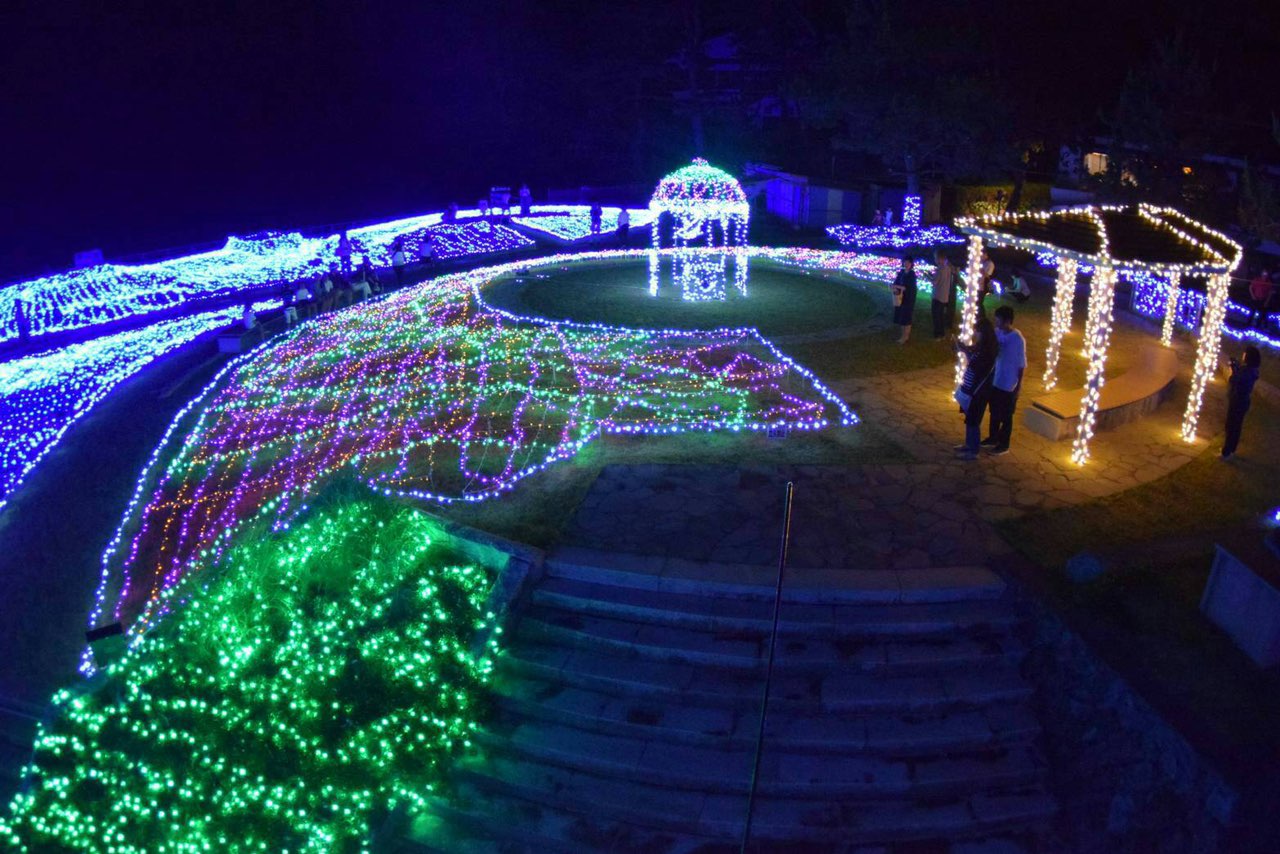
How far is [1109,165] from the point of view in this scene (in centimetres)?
2142

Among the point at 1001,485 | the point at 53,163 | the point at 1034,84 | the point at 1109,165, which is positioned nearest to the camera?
the point at 1001,485

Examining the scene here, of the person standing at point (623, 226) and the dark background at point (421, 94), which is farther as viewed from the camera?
the person standing at point (623, 226)

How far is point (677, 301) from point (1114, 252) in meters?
9.05

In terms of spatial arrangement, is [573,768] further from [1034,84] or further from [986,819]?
[1034,84]

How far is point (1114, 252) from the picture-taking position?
9484mm

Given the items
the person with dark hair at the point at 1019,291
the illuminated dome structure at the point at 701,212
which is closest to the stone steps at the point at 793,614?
the illuminated dome structure at the point at 701,212

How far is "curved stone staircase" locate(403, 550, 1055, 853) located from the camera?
573cm

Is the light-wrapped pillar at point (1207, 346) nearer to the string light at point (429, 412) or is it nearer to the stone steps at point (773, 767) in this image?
the string light at point (429, 412)

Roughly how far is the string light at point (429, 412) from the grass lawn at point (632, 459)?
28 centimetres

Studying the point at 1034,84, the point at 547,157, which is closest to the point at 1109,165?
the point at 1034,84

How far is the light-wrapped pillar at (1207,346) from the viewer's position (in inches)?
394

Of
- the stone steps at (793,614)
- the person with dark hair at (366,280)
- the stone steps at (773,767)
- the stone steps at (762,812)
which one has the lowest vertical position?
the stone steps at (762,812)

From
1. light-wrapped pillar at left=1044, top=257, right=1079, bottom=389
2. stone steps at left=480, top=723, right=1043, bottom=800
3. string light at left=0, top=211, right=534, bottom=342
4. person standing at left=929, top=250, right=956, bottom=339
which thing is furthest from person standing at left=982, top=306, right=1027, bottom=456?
string light at left=0, top=211, right=534, bottom=342

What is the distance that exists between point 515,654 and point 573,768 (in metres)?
1.04
